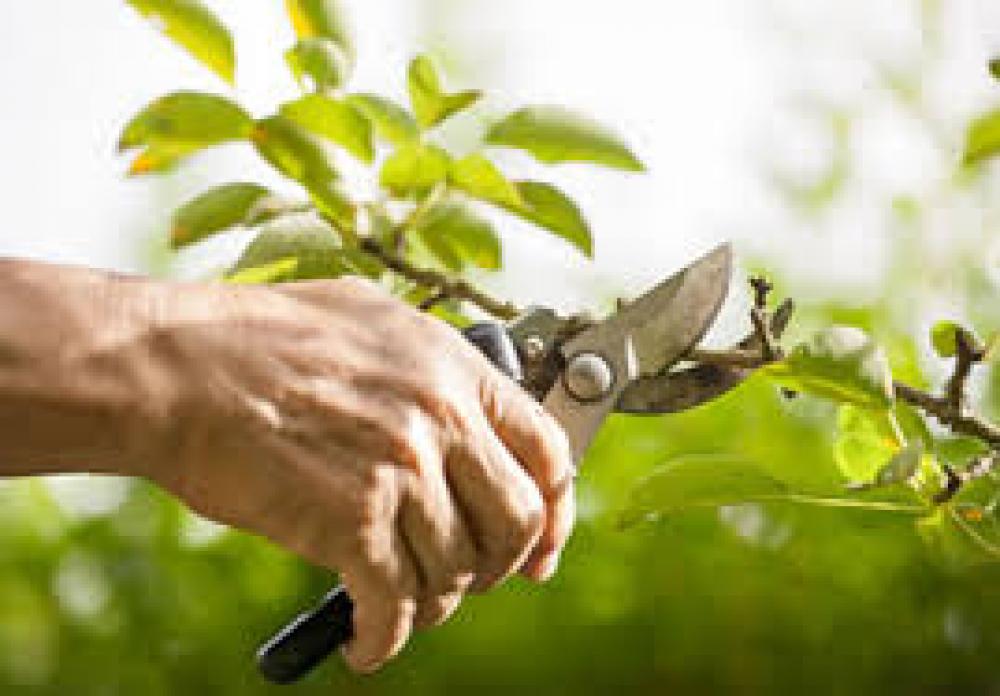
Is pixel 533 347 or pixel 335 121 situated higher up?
pixel 335 121

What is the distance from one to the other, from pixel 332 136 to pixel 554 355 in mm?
153

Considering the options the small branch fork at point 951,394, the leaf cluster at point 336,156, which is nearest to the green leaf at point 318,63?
the leaf cluster at point 336,156

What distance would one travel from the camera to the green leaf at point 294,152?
0.84 metres

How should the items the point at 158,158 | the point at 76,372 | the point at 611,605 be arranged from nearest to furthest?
the point at 76,372 < the point at 158,158 < the point at 611,605

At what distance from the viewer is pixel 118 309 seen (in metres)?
0.70

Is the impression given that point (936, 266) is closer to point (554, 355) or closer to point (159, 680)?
Result: point (159, 680)

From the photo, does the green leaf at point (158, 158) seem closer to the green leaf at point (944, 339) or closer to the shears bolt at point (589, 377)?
the shears bolt at point (589, 377)

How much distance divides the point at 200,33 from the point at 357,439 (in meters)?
0.30

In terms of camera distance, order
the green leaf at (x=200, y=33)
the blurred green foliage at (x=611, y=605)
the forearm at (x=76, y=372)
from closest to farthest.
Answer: the forearm at (x=76, y=372) < the green leaf at (x=200, y=33) < the blurred green foliage at (x=611, y=605)

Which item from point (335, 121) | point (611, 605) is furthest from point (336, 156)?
point (611, 605)

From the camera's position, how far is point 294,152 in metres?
0.84

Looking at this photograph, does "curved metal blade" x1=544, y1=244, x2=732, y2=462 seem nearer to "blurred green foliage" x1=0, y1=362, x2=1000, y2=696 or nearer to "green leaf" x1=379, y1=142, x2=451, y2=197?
"green leaf" x1=379, y1=142, x2=451, y2=197

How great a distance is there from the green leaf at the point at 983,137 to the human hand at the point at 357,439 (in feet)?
0.79

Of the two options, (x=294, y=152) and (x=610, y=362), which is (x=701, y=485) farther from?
(x=294, y=152)
